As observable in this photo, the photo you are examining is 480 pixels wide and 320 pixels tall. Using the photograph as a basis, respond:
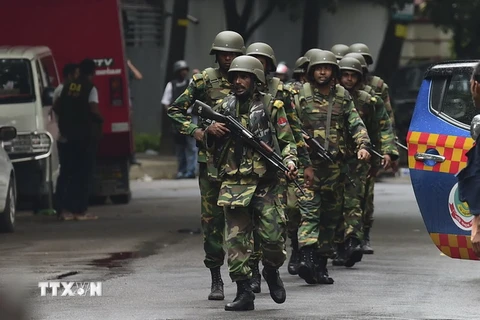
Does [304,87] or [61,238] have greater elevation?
[304,87]

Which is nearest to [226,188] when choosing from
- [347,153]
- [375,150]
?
[347,153]

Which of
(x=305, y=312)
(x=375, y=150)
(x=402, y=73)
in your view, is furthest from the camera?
(x=402, y=73)

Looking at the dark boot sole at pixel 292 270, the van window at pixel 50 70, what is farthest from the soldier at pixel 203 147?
the van window at pixel 50 70

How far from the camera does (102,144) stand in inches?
715

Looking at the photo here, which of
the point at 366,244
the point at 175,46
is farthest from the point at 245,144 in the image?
the point at 175,46

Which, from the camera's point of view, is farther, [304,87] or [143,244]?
[143,244]

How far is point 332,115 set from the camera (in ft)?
34.2

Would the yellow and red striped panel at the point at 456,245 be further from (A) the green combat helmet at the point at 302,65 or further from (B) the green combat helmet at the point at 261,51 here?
(A) the green combat helmet at the point at 302,65

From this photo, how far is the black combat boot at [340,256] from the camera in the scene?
11.3m

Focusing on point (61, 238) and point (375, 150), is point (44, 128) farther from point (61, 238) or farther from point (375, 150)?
point (375, 150)

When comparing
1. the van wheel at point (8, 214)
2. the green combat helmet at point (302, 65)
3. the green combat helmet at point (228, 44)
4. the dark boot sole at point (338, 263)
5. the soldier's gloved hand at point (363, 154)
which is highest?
the green combat helmet at point (228, 44)

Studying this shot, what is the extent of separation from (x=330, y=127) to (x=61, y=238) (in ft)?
14.2

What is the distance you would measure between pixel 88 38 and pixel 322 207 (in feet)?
26.2

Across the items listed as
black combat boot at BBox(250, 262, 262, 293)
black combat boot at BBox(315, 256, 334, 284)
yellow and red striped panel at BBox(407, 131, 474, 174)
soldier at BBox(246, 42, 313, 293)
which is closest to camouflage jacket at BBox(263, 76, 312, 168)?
soldier at BBox(246, 42, 313, 293)
